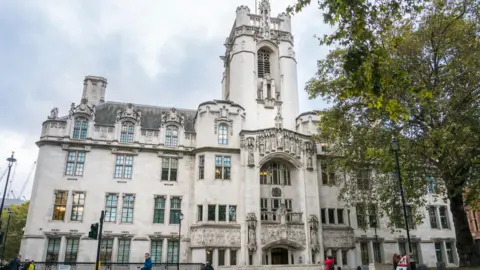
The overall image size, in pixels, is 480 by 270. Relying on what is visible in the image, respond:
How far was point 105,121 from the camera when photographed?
34.9 metres

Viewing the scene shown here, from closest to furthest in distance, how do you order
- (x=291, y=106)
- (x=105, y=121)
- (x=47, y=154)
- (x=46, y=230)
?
(x=46, y=230) < (x=47, y=154) < (x=105, y=121) < (x=291, y=106)

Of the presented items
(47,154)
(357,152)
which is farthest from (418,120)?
(47,154)

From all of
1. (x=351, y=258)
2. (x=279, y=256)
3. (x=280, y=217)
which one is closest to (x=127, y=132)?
(x=280, y=217)

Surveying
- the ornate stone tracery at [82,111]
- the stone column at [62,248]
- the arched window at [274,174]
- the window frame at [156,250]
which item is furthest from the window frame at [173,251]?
the ornate stone tracery at [82,111]

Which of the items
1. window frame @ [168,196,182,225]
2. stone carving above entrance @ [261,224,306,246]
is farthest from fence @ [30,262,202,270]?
stone carving above entrance @ [261,224,306,246]

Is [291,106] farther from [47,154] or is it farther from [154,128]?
[47,154]

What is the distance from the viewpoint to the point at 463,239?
21.5 metres

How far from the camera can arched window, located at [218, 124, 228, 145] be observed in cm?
3375

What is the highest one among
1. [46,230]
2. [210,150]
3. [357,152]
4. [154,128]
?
[154,128]

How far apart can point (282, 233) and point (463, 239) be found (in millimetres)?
13559

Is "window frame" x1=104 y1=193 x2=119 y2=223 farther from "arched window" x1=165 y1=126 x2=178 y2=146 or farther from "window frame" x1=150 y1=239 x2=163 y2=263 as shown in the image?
"arched window" x1=165 y1=126 x2=178 y2=146

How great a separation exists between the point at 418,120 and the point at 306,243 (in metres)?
14.4

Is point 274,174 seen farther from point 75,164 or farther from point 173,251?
point 75,164

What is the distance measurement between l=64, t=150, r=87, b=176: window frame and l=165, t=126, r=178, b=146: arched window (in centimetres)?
756
